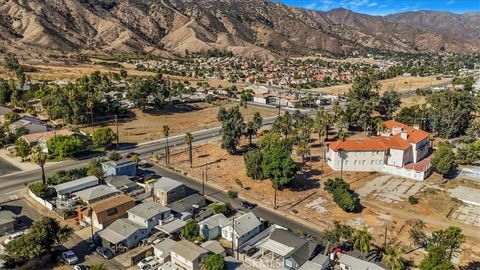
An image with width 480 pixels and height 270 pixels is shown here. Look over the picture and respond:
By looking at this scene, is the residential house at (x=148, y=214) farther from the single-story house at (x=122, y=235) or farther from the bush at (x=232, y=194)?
the bush at (x=232, y=194)

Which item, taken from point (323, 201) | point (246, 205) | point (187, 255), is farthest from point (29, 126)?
point (323, 201)

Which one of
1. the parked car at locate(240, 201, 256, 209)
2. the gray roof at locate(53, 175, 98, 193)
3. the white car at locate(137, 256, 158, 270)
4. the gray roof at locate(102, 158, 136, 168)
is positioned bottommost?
the white car at locate(137, 256, 158, 270)

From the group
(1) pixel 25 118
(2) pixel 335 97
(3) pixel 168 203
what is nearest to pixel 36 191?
(3) pixel 168 203

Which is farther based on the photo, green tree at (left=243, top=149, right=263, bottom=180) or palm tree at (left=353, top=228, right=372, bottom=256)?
green tree at (left=243, top=149, right=263, bottom=180)

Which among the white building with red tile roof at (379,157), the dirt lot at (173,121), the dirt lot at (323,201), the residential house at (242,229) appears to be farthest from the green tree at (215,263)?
the dirt lot at (173,121)

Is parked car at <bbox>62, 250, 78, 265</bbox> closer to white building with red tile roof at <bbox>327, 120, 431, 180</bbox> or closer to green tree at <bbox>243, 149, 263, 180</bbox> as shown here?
green tree at <bbox>243, 149, 263, 180</bbox>

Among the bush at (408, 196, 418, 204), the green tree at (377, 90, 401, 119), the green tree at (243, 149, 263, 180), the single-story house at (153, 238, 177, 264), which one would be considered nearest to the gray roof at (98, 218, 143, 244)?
the single-story house at (153, 238, 177, 264)
